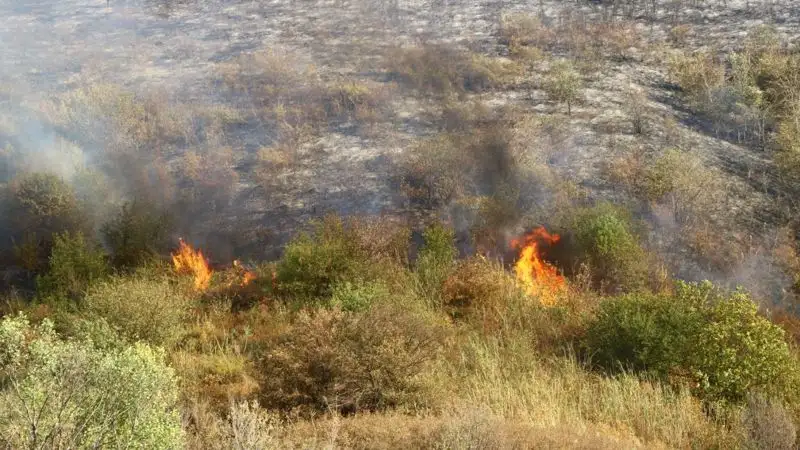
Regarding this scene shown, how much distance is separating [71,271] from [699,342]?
10619 mm

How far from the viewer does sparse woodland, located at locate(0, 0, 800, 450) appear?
620cm

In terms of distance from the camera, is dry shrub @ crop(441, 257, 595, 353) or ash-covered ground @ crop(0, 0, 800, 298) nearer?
dry shrub @ crop(441, 257, 595, 353)

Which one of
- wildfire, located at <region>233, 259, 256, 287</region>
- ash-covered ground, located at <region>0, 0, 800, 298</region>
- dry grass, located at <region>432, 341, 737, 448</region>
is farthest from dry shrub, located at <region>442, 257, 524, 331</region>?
wildfire, located at <region>233, 259, 256, 287</region>

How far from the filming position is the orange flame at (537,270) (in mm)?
10961

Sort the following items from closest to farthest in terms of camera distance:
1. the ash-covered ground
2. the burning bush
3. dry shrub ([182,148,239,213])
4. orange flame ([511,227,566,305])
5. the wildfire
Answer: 1. the burning bush
2. orange flame ([511,227,566,305])
3. the wildfire
4. the ash-covered ground
5. dry shrub ([182,148,239,213])

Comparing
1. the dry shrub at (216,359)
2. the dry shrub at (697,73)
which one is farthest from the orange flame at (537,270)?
the dry shrub at (697,73)

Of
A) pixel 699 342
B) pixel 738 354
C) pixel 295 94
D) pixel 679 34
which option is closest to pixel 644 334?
pixel 699 342

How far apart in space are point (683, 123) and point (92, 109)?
16.1 m

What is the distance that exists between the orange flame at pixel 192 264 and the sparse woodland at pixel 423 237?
0.07m

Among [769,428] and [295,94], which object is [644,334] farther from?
[295,94]

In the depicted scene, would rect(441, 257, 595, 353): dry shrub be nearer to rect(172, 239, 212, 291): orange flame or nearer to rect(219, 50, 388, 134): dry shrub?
rect(172, 239, 212, 291): orange flame

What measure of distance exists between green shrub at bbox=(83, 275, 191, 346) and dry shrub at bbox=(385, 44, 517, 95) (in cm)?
1139

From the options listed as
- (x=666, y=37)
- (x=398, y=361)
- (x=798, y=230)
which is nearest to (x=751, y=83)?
(x=666, y=37)

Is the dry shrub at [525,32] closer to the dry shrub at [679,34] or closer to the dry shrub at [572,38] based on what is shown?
the dry shrub at [572,38]
